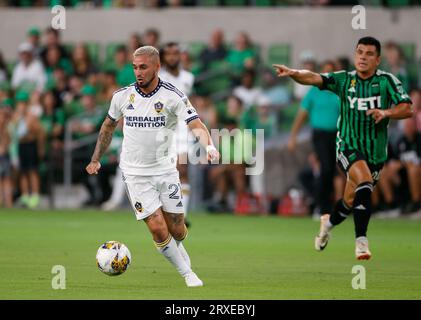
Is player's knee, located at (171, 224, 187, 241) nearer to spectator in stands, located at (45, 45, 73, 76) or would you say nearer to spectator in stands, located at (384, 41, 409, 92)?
spectator in stands, located at (384, 41, 409, 92)

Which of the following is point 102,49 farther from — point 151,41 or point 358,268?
point 358,268

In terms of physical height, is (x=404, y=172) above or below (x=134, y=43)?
below

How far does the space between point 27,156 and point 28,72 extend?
118 inches

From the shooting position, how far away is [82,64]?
2658 centimetres

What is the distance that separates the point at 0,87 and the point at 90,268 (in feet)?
46.3

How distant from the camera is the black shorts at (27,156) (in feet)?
80.5

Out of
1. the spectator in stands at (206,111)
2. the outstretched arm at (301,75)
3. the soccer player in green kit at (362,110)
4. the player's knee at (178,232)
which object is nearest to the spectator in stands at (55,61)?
the spectator in stands at (206,111)

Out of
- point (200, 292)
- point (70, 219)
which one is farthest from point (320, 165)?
point (200, 292)

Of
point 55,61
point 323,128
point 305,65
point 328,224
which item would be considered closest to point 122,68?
point 55,61

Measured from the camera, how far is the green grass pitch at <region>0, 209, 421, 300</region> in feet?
36.7

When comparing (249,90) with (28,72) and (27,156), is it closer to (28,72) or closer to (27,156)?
(27,156)

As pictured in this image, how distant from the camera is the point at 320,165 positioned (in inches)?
814

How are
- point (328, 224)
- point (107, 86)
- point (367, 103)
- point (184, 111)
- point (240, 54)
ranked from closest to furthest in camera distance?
point (184, 111) < point (367, 103) < point (328, 224) < point (240, 54) < point (107, 86)

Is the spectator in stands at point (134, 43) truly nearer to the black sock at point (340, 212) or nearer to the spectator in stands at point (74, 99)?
the spectator in stands at point (74, 99)
